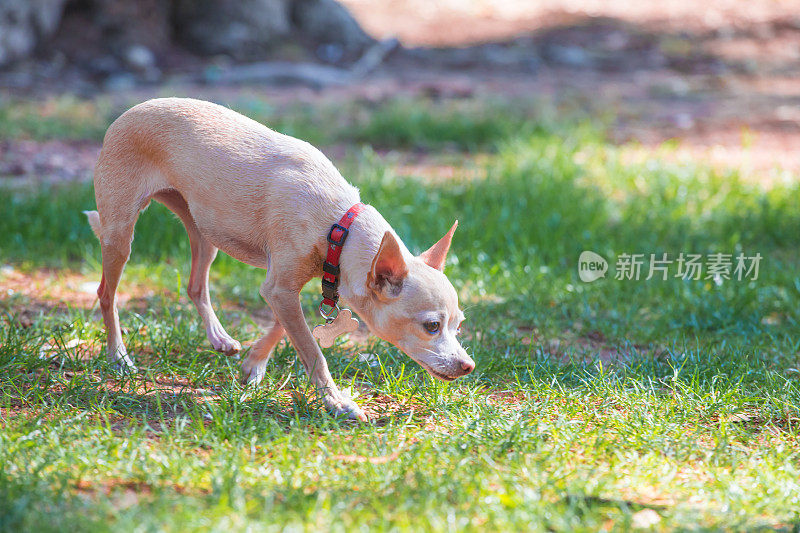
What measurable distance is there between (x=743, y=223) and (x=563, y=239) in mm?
1476

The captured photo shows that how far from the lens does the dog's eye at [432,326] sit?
335 cm

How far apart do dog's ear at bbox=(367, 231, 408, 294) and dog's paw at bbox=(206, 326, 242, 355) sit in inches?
42.4

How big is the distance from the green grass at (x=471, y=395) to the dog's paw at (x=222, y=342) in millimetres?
105

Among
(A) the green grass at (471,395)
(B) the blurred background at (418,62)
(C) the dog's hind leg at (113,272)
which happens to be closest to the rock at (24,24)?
(B) the blurred background at (418,62)

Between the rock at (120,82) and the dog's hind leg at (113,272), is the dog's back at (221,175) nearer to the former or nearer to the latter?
the dog's hind leg at (113,272)

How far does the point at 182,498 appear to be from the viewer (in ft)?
9.12

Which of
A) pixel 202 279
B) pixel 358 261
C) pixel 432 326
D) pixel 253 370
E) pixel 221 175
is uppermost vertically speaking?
pixel 221 175

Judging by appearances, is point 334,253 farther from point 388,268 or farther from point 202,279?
point 202,279

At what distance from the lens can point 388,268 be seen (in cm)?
330

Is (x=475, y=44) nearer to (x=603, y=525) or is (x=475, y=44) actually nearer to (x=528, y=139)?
(x=528, y=139)

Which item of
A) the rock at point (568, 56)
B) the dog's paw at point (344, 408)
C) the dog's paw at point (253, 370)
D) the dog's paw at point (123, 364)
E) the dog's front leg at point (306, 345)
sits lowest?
the dog's paw at point (123, 364)

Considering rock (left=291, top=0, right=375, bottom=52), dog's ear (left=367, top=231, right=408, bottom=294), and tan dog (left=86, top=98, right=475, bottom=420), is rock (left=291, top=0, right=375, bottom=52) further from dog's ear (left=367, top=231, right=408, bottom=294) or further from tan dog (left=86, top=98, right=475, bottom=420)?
dog's ear (left=367, top=231, right=408, bottom=294)

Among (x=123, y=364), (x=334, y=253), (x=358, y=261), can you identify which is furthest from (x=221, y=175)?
(x=123, y=364)

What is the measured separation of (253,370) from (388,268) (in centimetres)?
103
